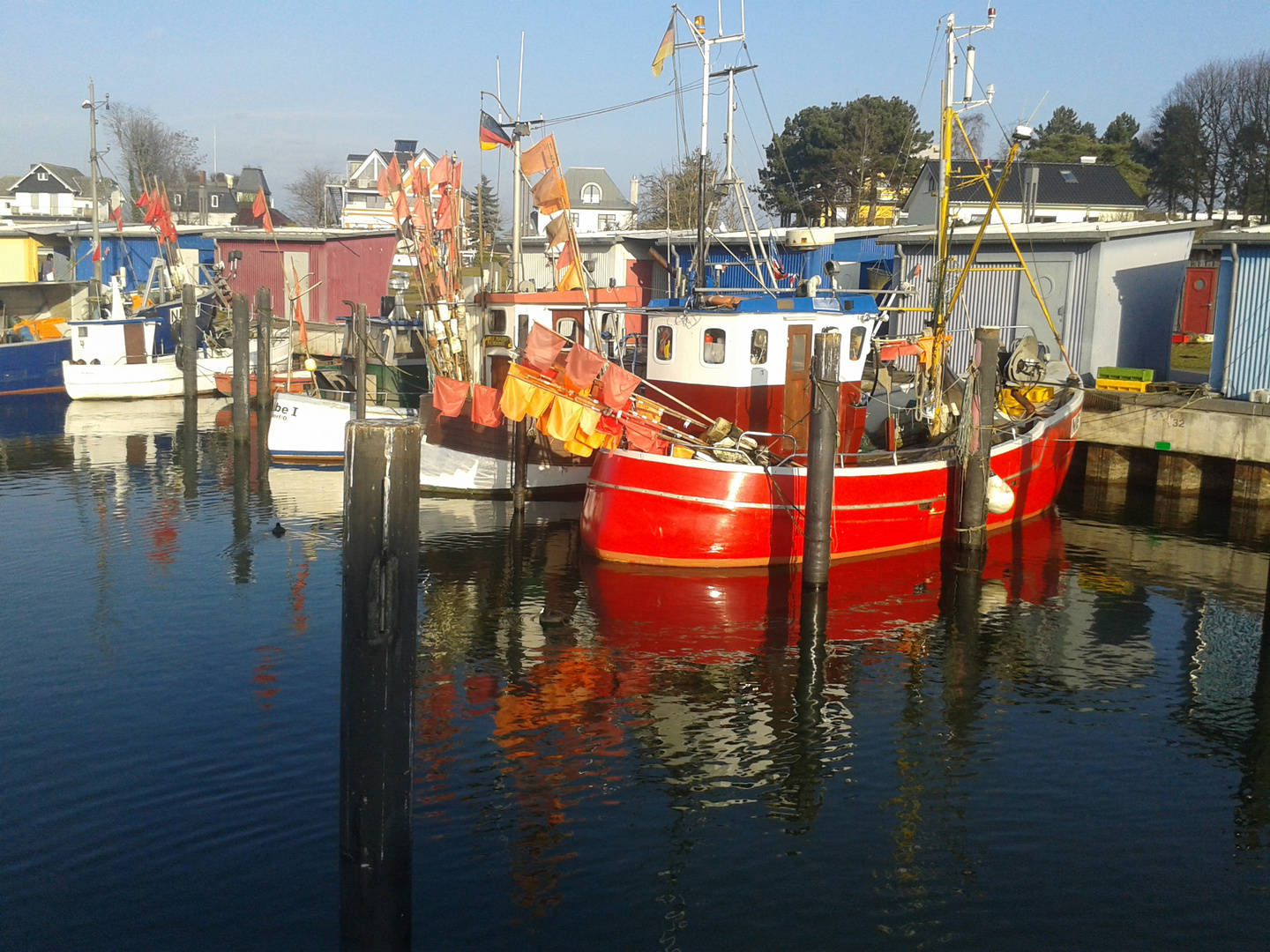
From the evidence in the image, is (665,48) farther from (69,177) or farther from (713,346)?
(69,177)

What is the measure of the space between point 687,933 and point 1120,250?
2184 cm

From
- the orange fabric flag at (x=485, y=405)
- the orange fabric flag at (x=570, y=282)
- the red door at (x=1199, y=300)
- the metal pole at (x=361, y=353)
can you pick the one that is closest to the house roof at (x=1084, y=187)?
the red door at (x=1199, y=300)

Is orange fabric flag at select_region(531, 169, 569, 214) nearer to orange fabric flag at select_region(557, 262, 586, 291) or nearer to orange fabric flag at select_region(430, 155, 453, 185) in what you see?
orange fabric flag at select_region(557, 262, 586, 291)

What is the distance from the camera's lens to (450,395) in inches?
749

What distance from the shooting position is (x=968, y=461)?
15977 millimetres

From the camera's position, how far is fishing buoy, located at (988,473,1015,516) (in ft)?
55.2

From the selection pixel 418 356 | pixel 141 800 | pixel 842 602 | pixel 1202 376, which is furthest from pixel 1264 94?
pixel 141 800

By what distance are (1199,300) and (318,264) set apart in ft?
93.7

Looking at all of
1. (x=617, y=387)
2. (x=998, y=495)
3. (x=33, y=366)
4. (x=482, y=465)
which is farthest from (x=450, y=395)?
(x=33, y=366)

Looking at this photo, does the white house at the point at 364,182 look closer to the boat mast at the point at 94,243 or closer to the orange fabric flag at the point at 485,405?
the boat mast at the point at 94,243

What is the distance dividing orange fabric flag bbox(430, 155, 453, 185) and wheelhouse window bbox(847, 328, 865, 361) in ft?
29.5

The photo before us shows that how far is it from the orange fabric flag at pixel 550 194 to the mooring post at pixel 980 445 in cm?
655

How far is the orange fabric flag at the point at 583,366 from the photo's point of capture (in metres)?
15.3

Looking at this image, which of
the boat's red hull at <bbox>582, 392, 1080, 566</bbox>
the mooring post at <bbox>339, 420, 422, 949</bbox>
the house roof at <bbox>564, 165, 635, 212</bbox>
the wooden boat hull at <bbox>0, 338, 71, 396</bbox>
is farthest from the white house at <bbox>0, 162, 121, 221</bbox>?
the mooring post at <bbox>339, 420, 422, 949</bbox>
